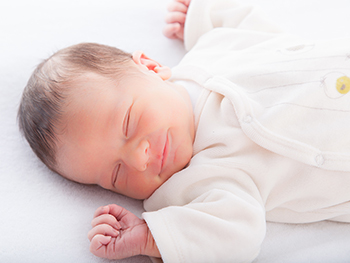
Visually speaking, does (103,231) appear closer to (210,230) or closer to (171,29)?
(210,230)

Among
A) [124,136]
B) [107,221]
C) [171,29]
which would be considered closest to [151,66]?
[124,136]

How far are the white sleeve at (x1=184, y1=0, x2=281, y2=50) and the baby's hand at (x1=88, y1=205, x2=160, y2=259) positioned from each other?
40.4 inches

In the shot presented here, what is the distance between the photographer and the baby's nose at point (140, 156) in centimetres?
108

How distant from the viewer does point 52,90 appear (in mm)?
1134

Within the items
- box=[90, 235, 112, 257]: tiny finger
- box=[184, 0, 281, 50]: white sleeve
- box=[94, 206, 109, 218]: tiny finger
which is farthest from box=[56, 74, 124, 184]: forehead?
box=[184, 0, 281, 50]: white sleeve

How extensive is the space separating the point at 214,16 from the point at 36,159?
107 centimetres

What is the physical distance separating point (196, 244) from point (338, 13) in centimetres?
157

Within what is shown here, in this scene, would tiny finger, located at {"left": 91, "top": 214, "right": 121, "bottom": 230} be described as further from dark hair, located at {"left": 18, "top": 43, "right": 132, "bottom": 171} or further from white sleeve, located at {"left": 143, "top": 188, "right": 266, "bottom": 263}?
dark hair, located at {"left": 18, "top": 43, "right": 132, "bottom": 171}

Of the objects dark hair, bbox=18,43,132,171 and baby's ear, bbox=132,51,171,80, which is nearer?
dark hair, bbox=18,43,132,171

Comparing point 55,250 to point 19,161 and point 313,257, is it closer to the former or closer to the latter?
point 19,161

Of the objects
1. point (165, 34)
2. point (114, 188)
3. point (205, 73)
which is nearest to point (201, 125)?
point (205, 73)

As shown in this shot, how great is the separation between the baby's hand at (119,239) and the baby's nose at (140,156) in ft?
0.54

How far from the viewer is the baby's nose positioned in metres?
1.08

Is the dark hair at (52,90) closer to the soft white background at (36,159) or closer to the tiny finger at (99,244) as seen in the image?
the soft white background at (36,159)
